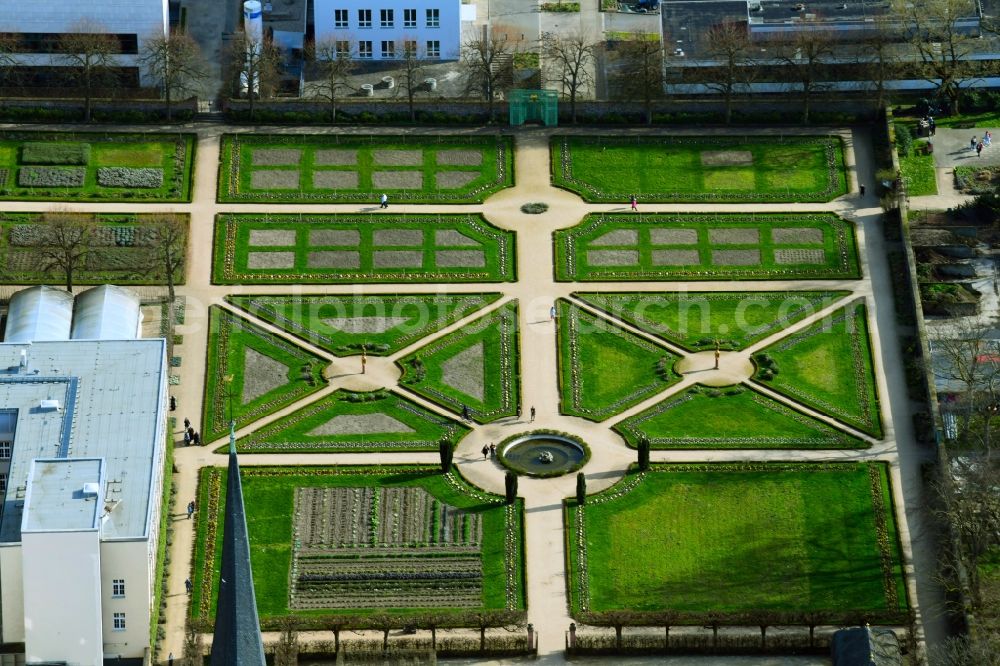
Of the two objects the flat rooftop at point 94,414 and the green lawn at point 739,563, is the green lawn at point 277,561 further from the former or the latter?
the flat rooftop at point 94,414

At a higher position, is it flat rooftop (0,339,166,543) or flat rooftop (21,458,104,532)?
flat rooftop (0,339,166,543)

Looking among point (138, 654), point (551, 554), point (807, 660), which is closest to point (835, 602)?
point (807, 660)

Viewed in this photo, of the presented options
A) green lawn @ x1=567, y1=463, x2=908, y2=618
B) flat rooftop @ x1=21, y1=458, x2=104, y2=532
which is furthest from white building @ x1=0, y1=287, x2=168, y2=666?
green lawn @ x1=567, y1=463, x2=908, y2=618

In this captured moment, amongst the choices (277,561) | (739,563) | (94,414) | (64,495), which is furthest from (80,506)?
(739,563)

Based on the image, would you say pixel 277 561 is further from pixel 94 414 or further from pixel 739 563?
pixel 739 563

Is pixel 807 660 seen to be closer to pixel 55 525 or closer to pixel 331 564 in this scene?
pixel 331 564

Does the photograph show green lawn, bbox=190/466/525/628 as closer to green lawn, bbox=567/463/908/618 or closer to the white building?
the white building
